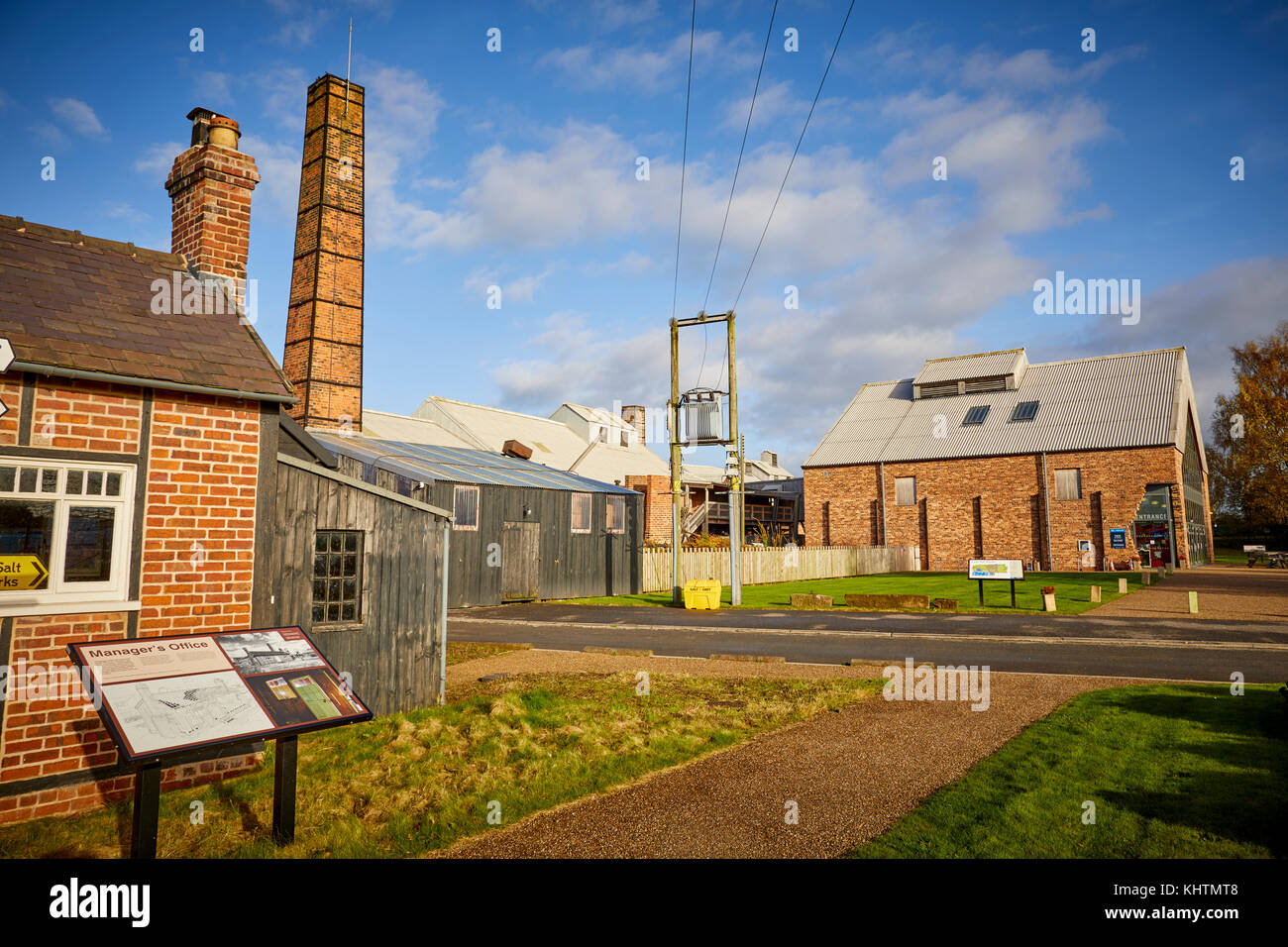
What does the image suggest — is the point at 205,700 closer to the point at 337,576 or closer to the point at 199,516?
the point at 199,516

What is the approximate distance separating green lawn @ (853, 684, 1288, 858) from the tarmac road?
3.54 metres

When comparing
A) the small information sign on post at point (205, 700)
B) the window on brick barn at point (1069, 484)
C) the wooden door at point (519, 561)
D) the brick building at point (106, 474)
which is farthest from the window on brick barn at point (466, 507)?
the window on brick barn at point (1069, 484)

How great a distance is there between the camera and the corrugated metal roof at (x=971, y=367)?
1647 inches

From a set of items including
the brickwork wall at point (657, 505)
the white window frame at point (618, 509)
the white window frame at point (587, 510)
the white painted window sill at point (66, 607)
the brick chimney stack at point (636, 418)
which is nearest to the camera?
the white painted window sill at point (66, 607)

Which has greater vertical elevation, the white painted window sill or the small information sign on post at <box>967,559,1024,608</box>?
the white painted window sill

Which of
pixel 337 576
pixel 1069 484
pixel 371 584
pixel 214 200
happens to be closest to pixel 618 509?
pixel 371 584

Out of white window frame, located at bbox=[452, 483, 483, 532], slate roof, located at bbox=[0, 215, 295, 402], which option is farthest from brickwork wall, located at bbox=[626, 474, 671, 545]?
slate roof, located at bbox=[0, 215, 295, 402]

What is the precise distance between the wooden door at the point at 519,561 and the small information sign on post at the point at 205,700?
17197 millimetres

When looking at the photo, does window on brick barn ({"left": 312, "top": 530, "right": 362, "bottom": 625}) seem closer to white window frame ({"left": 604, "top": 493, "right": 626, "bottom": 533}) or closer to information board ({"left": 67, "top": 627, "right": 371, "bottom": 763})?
information board ({"left": 67, "top": 627, "right": 371, "bottom": 763})

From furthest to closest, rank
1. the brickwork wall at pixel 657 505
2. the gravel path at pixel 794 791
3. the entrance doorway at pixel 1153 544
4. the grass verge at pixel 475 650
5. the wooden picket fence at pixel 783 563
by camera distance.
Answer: the brickwork wall at pixel 657 505 → the entrance doorway at pixel 1153 544 → the wooden picket fence at pixel 783 563 → the grass verge at pixel 475 650 → the gravel path at pixel 794 791

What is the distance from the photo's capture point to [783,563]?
31844 mm

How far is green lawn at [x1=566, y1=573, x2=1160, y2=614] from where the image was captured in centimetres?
2045

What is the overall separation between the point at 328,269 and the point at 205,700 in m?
25.1

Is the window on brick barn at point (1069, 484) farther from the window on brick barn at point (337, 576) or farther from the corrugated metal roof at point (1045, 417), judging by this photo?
the window on brick barn at point (337, 576)
